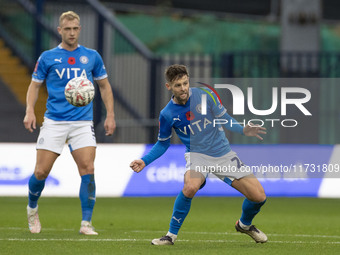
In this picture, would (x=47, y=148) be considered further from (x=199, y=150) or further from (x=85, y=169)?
(x=199, y=150)

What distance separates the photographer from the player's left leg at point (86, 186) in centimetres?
935

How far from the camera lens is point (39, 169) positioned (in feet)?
30.8

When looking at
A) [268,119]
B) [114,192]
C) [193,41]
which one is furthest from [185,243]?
[193,41]

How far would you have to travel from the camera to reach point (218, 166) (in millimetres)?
8344

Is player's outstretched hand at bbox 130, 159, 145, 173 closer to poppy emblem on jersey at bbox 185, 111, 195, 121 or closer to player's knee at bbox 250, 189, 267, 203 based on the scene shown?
poppy emblem on jersey at bbox 185, 111, 195, 121

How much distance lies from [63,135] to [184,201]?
1814mm

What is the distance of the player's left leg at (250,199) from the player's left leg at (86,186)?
1.69m

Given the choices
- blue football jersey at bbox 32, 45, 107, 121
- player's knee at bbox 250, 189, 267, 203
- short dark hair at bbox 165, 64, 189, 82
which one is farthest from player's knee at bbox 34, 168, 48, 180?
player's knee at bbox 250, 189, 267, 203

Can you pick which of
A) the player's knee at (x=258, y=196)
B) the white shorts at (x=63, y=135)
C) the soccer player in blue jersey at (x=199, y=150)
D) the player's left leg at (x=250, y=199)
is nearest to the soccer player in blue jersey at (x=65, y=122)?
the white shorts at (x=63, y=135)

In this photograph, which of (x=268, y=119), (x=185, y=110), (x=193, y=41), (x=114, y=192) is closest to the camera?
(x=185, y=110)

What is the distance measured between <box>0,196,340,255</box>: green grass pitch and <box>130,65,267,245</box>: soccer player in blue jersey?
0.37 metres

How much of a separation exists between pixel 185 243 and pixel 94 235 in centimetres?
110

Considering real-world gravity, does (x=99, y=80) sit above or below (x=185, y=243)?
above

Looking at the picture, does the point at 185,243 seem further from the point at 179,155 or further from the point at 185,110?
the point at 179,155
